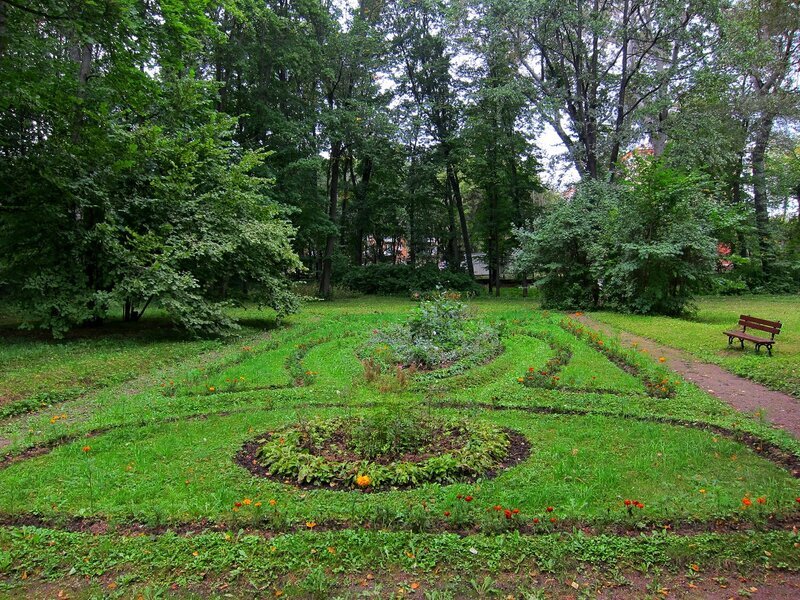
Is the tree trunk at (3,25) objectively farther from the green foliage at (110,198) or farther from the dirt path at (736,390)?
the dirt path at (736,390)

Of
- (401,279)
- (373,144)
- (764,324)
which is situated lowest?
(764,324)

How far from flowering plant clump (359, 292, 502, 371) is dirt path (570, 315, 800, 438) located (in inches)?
129

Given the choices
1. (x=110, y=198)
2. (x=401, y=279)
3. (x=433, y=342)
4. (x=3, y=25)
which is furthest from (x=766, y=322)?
(x=401, y=279)

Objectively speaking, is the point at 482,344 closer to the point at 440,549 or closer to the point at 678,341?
the point at 678,341

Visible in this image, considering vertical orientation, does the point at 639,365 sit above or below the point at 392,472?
above

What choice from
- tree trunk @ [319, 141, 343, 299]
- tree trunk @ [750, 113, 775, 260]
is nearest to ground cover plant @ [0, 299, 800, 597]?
tree trunk @ [319, 141, 343, 299]

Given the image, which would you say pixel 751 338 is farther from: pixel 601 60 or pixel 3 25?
pixel 601 60

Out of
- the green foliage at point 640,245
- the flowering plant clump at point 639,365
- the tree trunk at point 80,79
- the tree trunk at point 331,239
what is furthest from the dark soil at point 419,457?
the tree trunk at point 331,239

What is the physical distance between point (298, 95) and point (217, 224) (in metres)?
13.6

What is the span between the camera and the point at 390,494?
3.75m

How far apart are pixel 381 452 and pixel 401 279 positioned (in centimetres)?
2379

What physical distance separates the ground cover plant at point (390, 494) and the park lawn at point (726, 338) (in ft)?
6.34

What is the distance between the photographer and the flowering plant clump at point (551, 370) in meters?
7.04

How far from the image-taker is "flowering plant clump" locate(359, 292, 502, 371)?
27.6ft
